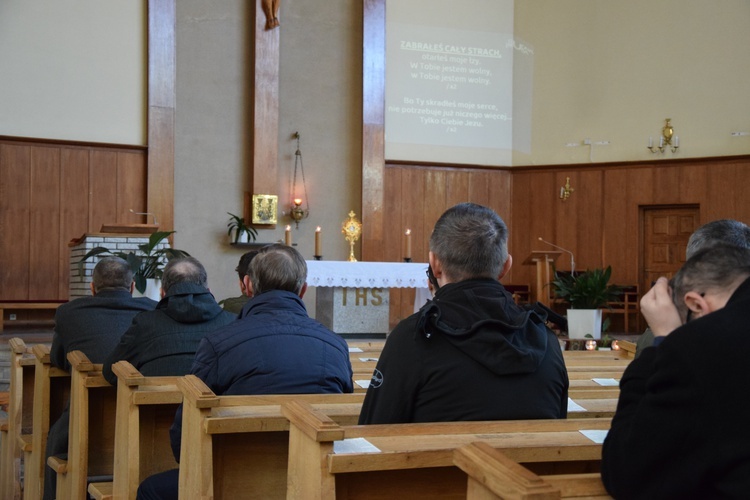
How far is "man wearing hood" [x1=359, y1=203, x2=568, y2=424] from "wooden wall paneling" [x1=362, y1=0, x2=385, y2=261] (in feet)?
30.7

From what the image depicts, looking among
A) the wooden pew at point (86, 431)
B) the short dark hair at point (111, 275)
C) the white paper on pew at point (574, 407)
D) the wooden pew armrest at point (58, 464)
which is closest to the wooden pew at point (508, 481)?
the white paper on pew at point (574, 407)

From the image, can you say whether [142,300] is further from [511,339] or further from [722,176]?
[722,176]

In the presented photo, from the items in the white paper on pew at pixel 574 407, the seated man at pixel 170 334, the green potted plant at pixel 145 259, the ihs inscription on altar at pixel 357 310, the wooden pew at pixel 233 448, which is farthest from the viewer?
the ihs inscription on altar at pixel 357 310

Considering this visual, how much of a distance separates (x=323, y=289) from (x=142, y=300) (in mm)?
4996

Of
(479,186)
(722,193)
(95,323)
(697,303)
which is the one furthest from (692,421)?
(479,186)


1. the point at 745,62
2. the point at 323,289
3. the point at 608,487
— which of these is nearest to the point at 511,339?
the point at 608,487

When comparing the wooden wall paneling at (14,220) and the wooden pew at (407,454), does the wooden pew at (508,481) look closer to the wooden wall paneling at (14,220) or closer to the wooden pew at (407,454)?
the wooden pew at (407,454)

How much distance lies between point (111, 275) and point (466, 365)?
2573 mm

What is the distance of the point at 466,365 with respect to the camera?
2.14m

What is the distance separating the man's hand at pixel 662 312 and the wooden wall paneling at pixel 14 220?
9635 millimetres

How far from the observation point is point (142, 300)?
433 cm

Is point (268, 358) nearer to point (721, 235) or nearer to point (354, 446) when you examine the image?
point (354, 446)

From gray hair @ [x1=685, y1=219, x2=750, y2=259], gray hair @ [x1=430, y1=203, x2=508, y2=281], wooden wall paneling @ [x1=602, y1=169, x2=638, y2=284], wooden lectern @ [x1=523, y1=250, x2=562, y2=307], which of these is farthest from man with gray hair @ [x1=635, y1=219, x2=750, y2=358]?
wooden wall paneling @ [x1=602, y1=169, x2=638, y2=284]

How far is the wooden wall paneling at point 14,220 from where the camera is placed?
1012 cm
